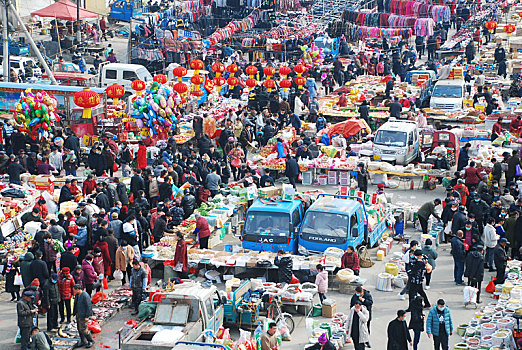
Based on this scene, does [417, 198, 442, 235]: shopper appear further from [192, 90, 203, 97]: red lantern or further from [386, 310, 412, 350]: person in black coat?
[192, 90, 203, 97]: red lantern

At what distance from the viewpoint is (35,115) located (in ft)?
97.3

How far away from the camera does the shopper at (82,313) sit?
718 inches

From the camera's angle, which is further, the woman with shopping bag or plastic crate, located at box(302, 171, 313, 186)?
plastic crate, located at box(302, 171, 313, 186)

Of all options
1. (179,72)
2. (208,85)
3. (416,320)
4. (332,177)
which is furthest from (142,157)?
(416,320)

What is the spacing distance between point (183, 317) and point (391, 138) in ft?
48.6

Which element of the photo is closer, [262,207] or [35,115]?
[262,207]

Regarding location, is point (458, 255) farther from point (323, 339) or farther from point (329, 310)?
point (323, 339)

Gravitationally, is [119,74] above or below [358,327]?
above

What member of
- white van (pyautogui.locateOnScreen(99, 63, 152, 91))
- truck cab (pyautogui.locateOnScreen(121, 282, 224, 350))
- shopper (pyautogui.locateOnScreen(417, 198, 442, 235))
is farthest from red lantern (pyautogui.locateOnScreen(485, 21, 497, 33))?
truck cab (pyautogui.locateOnScreen(121, 282, 224, 350))

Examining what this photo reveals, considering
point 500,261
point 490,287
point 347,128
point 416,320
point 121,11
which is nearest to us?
point 416,320

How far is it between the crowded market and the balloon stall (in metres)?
0.07

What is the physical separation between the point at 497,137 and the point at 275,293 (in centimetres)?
1493

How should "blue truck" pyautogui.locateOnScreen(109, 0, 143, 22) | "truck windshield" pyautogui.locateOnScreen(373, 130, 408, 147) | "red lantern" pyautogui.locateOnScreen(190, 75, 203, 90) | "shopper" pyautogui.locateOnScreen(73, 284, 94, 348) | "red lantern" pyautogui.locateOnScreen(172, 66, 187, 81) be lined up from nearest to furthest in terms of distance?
"shopper" pyautogui.locateOnScreen(73, 284, 94, 348), "truck windshield" pyautogui.locateOnScreen(373, 130, 408, 147), "red lantern" pyautogui.locateOnScreen(190, 75, 203, 90), "red lantern" pyautogui.locateOnScreen(172, 66, 187, 81), "blue truck" pyautogui.locateOnScreen(109, 0, 143, 22)

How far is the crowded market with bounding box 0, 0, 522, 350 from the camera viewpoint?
60.5ft
